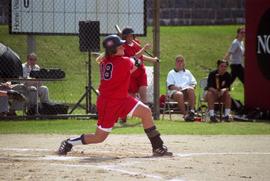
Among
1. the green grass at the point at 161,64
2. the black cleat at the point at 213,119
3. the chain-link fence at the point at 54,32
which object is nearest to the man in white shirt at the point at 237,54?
the chain-link fence at the point at 54,32

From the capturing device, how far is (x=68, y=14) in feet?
59.5

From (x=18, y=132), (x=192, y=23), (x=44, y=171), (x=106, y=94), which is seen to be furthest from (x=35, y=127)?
(x=192, y=23)

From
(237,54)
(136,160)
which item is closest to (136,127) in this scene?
(136,160)

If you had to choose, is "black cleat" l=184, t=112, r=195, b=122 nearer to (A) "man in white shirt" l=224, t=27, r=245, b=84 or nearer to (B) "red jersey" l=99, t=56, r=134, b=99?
(A) "man in white shirt" l=224, t=27, r=245, b=84

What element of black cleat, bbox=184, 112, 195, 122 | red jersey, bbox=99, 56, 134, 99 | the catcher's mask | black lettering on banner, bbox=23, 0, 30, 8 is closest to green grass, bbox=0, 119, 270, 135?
black cleat, bbox=184, 112, 195, 122

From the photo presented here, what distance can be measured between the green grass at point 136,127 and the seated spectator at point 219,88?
59 cm

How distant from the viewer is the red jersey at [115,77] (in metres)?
10.3

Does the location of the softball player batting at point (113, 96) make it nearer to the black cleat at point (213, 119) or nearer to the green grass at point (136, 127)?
the green grass at point (136, 127)

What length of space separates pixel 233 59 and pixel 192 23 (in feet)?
39.1

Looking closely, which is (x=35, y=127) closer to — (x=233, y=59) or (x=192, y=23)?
(x=233, y=59)

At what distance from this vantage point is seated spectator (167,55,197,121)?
1648 cm

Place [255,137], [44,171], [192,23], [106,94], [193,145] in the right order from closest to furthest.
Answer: [44,171] → [106,94] → [193,145] → [255,137] → [192,23]

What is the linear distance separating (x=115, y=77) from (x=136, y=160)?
3.80 feet

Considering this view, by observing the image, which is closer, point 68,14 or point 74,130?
point 74,130
